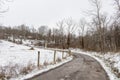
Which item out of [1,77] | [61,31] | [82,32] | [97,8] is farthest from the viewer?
[61,31]

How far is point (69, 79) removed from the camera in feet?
33.7

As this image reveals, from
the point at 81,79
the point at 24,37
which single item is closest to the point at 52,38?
the point at 24,37

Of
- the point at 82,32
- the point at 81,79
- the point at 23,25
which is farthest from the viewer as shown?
the point at 23,25

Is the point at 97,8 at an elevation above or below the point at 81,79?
above

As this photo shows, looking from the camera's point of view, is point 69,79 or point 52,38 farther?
point 52,38

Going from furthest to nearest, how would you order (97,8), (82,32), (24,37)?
1. (24,37)
2. (82,32)
3. (97,8)

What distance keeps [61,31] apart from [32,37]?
32.4 meters

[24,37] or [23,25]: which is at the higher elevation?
[23,25]

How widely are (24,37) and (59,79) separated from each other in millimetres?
120728

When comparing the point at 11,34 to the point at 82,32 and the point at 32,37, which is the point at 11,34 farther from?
the point at 82,32

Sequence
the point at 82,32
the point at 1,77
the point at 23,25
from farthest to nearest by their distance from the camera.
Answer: the point at 23,25 → the point at 82,32 → the point at 1,77

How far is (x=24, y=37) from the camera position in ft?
422

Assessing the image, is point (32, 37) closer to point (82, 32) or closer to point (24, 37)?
point (24, 37)

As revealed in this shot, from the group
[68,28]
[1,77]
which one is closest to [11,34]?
[68,28]
